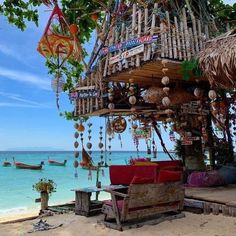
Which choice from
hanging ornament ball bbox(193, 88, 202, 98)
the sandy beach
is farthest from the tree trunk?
hanging ornament ball bbox(193, 88, 202, 98)

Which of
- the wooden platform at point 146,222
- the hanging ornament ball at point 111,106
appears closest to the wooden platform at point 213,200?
the wooden platform at point 146,222

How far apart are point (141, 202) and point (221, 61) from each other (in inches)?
101

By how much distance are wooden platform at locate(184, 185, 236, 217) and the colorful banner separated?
306 cm

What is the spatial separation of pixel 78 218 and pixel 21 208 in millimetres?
12458

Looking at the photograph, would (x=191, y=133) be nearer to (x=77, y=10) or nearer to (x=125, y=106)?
(x=125, y=106)

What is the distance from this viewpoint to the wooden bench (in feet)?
18.5

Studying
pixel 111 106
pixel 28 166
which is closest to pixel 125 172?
pixel 111 106

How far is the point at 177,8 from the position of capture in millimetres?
7586

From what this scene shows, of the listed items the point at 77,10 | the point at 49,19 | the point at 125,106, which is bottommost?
the point at 125,106

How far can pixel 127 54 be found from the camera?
6.91 m

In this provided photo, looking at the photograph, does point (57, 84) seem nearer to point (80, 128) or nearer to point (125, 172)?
point (80, 128)

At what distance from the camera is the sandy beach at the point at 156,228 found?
5457 mm

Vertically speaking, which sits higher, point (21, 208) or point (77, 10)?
point (77, 10)

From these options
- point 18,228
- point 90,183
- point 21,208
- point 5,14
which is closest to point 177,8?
point 5,14
